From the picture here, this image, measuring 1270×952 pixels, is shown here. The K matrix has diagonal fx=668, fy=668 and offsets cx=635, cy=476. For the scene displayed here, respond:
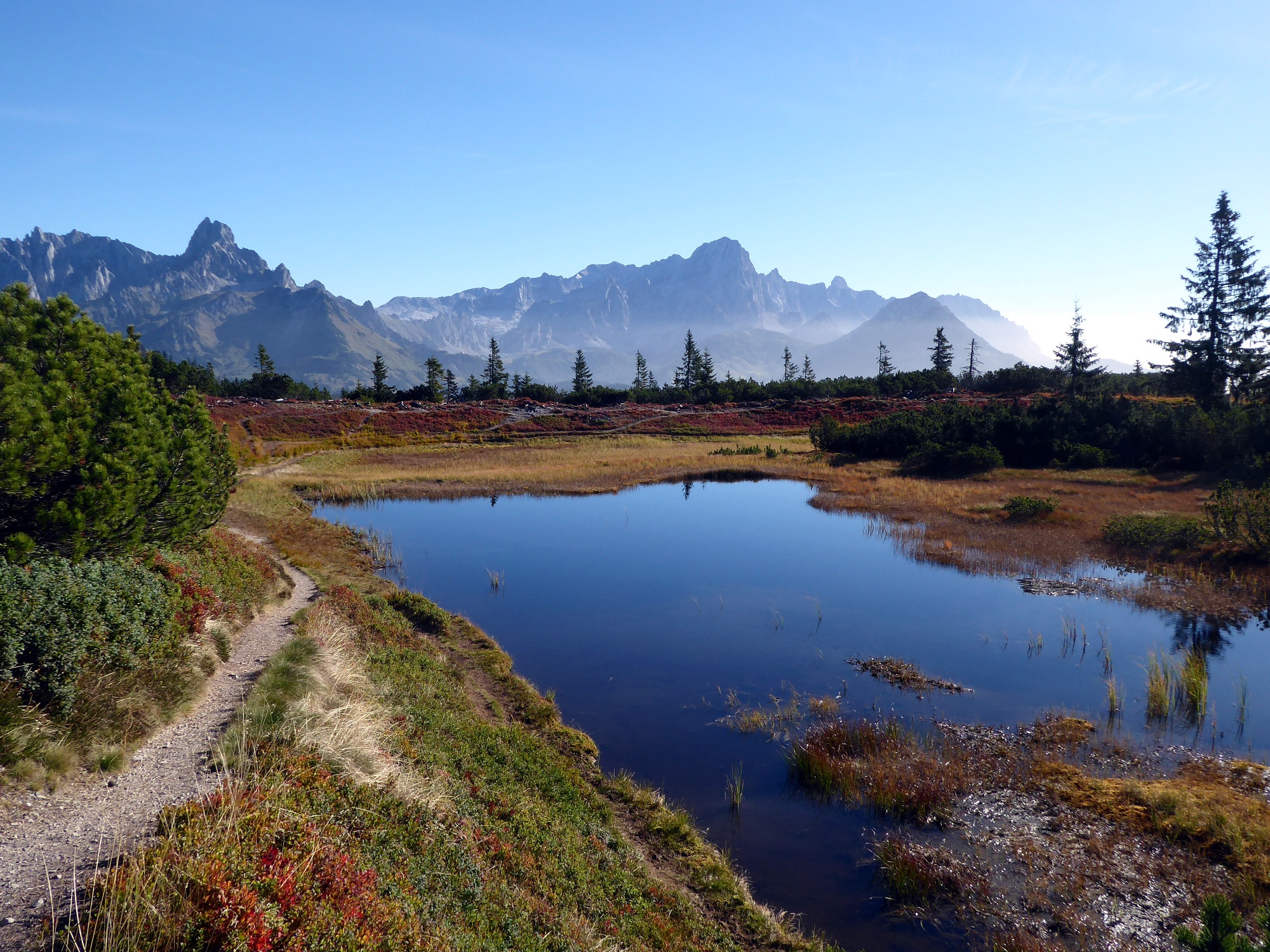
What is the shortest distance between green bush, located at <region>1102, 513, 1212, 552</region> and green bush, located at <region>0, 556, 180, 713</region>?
111 feet

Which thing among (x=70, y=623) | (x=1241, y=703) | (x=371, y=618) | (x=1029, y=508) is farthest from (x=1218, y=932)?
(x=1029, y=508)

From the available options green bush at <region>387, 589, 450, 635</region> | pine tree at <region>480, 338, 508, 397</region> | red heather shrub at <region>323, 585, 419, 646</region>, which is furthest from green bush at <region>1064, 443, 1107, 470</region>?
pine tree at <region>480, 338, 508, 397</region>

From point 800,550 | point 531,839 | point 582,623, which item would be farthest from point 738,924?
point 800,550

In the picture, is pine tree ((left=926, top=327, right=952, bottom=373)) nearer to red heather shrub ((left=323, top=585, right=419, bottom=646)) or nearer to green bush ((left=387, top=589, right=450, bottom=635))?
green bush ((left=387, top=589, right=450, bottom=635))

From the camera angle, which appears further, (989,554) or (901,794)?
(989,554)

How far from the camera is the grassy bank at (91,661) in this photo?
7879 millimetres

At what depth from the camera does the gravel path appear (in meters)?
5.74

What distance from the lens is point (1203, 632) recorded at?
792 inches

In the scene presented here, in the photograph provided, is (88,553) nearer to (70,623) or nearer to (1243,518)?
(70,623)

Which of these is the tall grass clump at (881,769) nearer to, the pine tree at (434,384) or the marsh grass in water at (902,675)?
the marsh grass in water at (902,675)

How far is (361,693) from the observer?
40.9 feet

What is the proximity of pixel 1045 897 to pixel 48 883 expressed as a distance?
12135mm

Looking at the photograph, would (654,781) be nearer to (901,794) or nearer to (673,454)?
(901,794)

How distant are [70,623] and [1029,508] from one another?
37.6m
